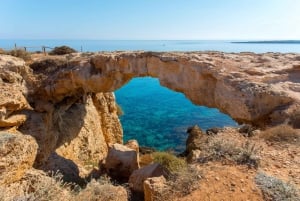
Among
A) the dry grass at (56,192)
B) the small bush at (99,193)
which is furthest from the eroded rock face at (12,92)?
the small bush at (99,193)

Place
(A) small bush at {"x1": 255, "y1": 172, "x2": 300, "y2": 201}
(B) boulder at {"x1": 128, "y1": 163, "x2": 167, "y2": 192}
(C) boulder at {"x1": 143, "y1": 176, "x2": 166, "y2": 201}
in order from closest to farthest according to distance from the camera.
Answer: (A) small bush at {"x1": 255, "y1": 172, "x2": 300, "y2": 201} < (C) boulder at {"x1": 143, "y1": 176, "x2": 166, "y2": 201} < (B) boulder at {"x1": 128, "y1": 163, "x2": 167, "y2": 192}

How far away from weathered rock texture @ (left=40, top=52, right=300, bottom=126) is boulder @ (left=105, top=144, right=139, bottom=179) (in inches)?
140

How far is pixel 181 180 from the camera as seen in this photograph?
16.8ft

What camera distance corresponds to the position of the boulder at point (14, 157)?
7.33m

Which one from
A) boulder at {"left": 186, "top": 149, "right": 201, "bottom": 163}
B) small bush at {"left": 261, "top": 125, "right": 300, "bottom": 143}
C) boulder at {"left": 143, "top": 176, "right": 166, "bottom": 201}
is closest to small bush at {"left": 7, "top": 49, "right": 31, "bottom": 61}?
boulder at {"left": 186, "top": 149, "right": 201, "bottom": 163}

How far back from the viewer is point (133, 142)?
16750 millimetres

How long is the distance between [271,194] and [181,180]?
1618mm

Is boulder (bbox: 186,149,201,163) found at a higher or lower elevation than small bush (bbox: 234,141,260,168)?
lower

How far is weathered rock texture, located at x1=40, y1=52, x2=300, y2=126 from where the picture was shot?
341 inches

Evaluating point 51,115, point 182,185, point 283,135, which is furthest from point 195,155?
point 51,115

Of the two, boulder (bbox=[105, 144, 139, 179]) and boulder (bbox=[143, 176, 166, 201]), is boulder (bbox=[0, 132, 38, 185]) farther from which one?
boulder (bbox=[105, 144, 139, 179])

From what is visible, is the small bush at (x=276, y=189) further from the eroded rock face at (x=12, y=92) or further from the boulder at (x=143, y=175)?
the eroded rock face at (x=12, y=92)

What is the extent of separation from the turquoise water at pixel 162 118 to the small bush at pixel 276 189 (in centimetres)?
1640

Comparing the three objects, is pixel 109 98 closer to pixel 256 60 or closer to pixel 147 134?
pixel 147 134
